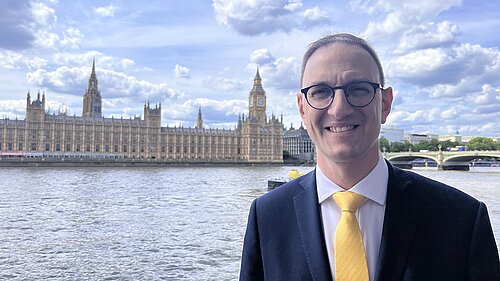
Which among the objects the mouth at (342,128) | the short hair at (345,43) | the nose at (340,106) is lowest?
the mouth at (342,128)

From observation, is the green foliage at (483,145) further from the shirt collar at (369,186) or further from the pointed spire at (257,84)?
the shirt collar at (369,186)

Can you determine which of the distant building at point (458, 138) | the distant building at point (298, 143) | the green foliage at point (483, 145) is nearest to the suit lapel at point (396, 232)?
the green foliage at point (483, 145)

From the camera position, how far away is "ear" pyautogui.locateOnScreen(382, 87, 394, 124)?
1.76 metres

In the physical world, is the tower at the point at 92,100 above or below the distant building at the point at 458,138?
above

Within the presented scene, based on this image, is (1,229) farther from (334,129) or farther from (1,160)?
(1,160)

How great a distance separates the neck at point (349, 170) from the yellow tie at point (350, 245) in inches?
2.6

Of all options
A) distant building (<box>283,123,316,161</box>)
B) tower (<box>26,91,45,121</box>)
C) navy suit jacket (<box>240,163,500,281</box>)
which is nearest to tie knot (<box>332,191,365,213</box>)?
navy suit jacket (<box>240,163,500,281</box>)

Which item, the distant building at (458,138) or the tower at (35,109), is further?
the distant building at (458,138)

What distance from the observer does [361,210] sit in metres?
1.67

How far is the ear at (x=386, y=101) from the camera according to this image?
1.76m

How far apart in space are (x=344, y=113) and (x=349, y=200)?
31 cm

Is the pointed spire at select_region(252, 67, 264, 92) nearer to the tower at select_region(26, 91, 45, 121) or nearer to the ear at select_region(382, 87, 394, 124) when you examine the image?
the tower at select_region(26, 91, 45, 121)

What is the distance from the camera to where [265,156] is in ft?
326

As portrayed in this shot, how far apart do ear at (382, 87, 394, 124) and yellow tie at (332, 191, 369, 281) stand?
0.38 metres
